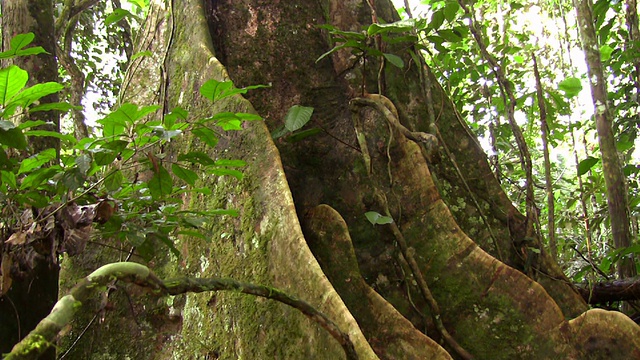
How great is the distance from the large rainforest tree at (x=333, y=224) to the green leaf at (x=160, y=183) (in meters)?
0.07

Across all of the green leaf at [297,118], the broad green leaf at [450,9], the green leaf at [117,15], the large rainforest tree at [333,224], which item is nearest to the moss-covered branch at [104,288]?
the large rainforest tree at [333,224]

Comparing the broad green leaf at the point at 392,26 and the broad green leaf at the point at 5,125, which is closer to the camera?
the broad green leaf at the point at 5,125

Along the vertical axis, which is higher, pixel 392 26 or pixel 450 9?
pixel 450 9

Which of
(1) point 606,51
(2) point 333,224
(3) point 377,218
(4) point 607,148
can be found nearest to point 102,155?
(2) point 333,224

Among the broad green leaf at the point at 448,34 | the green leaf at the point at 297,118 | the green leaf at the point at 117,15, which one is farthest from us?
the broad green leaf at the point at 448,34

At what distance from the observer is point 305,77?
2.70 meters

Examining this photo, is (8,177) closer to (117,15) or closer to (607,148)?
(117,15)

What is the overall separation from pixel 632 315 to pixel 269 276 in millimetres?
2225

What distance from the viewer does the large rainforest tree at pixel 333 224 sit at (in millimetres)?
1848

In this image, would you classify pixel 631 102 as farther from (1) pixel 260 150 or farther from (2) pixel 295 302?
(2) pixel 295 302

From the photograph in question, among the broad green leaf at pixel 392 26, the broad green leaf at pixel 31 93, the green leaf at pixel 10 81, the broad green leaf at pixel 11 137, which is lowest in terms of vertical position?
the broad green leaf at pixel 11 137

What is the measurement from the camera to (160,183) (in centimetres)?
A: 153

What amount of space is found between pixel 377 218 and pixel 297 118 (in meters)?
0.50

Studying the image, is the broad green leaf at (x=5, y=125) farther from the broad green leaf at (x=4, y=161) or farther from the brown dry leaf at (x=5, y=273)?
the brown dry leaf at (x=5, y=273)
